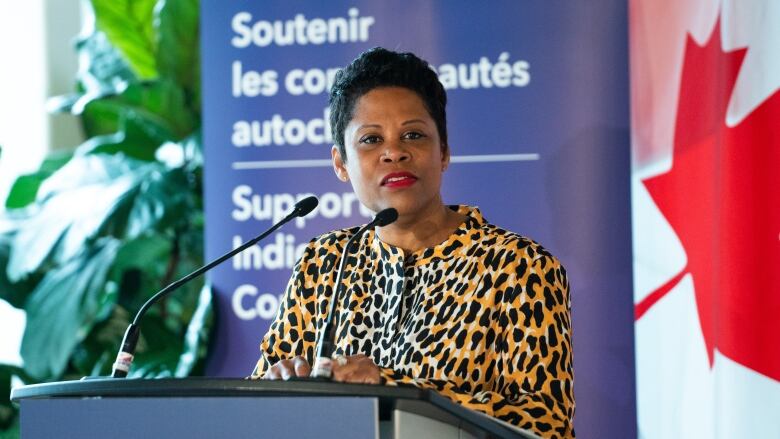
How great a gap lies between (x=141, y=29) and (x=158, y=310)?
1.36 meters

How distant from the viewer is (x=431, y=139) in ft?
8.02

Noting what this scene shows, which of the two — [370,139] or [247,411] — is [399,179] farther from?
[247,411]

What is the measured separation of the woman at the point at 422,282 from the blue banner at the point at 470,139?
46.2 inches

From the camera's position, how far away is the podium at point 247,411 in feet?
5.30

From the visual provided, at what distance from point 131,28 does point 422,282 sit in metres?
3.34

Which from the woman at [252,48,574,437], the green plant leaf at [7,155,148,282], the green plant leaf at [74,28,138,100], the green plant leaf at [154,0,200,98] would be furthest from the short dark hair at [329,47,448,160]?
the green plant leaf at [74,28,138,100]

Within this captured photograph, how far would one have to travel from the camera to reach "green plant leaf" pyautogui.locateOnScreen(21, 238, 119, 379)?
4.50 meters

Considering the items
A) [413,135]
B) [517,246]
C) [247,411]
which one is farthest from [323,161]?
[247,411]

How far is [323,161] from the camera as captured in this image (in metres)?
3.93

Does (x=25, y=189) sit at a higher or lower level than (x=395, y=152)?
higher

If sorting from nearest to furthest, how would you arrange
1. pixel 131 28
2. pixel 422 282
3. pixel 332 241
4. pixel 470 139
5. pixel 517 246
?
pixel 517 246 → pixel 422 282 → pixel 332 241 → pixel 470 139 → pixel 131 28

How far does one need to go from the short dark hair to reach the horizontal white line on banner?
47.5 inches

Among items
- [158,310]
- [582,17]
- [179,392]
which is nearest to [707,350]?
[582,17]

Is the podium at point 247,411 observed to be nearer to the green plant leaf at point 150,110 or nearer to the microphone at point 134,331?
the microphone at point 134,331
